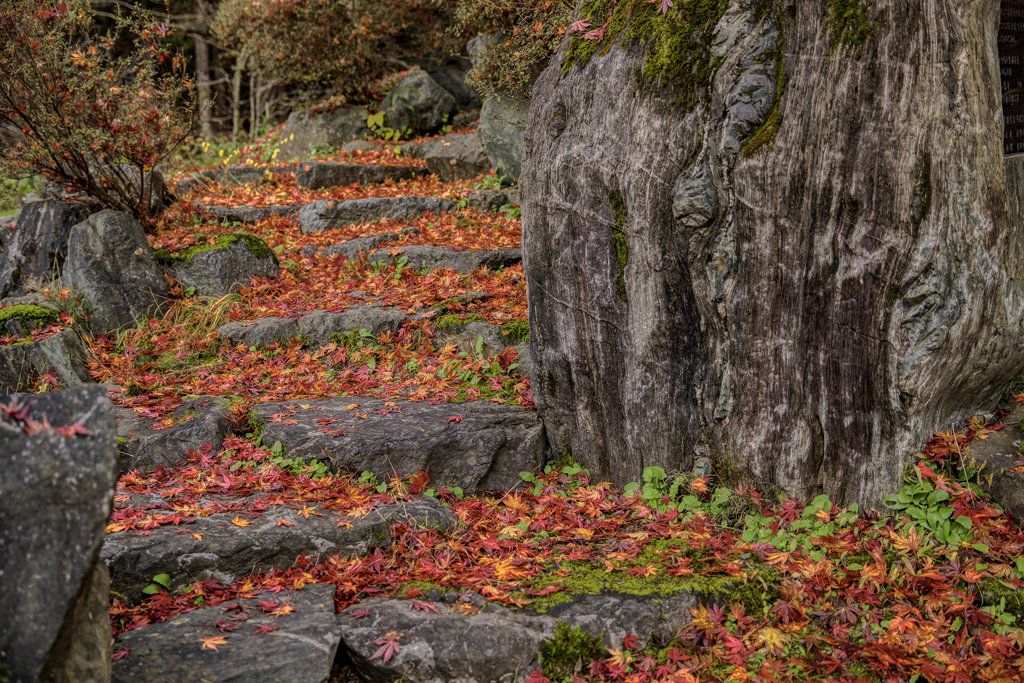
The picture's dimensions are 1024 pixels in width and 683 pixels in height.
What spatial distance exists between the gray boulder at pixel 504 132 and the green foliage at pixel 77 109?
12.7 feet

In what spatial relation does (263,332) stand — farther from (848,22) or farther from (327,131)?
(327,131)

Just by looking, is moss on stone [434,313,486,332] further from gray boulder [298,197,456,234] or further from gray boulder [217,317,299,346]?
gray boulder [298,197,456,234]

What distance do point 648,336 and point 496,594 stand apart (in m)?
1.68

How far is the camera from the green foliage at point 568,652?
10.5ft

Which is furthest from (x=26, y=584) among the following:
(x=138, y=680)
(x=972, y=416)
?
(x=972, y=416)

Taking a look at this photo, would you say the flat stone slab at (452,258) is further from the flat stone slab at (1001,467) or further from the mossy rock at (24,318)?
the flat stone slab at (1001,467)

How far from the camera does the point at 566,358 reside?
14.9ft

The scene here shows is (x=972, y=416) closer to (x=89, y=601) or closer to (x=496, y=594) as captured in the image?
(x=496, y=594)

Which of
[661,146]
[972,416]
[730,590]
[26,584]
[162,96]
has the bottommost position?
[730,590]

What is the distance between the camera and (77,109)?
7.34 m

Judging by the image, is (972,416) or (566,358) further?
(566,358)

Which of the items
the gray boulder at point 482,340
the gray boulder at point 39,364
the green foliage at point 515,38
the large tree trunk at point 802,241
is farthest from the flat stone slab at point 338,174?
the large tree trunk at point 802,241

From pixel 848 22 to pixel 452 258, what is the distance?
4736mm

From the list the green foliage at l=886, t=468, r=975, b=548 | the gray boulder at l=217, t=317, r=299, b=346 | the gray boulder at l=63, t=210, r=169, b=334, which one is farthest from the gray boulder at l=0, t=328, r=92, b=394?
the green foliage at l=886, t=468, r=975, b=548
